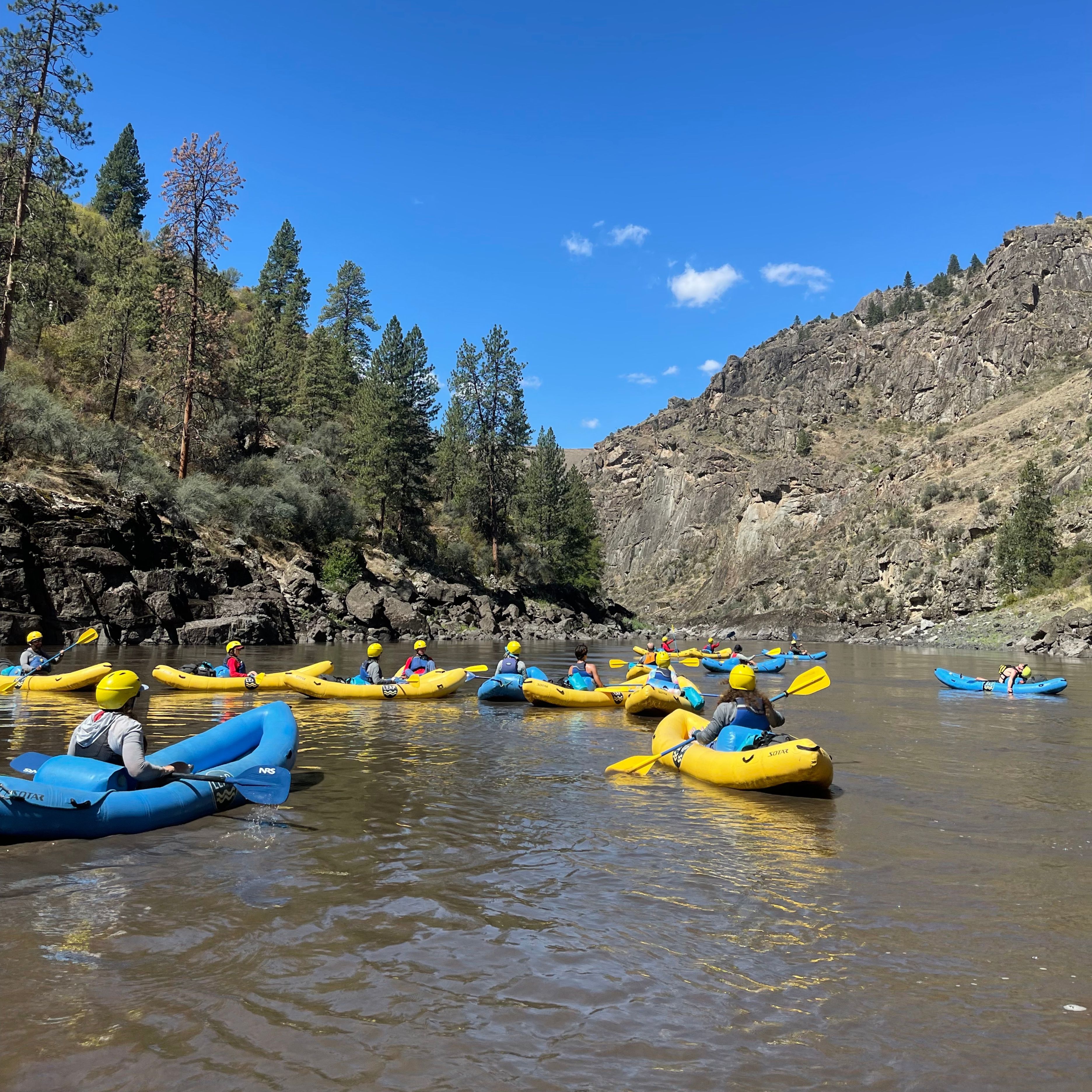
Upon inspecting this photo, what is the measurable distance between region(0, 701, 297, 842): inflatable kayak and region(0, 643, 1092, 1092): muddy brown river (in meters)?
0.16

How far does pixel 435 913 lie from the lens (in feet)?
15.6

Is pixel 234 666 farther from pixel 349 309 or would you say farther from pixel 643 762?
pixel 349 309

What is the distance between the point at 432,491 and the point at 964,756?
40.2 m

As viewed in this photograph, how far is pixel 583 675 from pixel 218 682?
6871 millimetres

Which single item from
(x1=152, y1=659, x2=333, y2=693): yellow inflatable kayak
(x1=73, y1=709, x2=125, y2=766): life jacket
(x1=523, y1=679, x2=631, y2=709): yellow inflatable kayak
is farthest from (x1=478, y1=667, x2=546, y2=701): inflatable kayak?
(x1=73, y1=709, x2=125, y2=766): life jacket

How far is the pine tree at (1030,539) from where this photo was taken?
46.4 metres

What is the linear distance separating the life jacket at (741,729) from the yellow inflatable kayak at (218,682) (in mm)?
8839

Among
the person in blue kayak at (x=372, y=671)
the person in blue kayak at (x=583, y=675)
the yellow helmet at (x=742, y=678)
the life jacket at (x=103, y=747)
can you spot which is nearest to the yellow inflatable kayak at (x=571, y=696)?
the person in blue kayak at (x=583, y=675)

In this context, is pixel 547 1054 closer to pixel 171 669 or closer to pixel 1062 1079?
pixel 1062 1079

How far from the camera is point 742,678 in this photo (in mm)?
8805

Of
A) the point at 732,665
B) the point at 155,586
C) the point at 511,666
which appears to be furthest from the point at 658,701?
the point at 155,586

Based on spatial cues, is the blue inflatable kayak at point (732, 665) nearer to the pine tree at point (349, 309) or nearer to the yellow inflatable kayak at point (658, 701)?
the yellow inflatable kayak at point (658, 701)

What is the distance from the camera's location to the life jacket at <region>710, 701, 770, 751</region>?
8867 millimetres

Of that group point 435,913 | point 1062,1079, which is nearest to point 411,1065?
point 435,913
